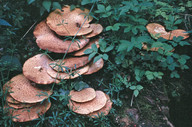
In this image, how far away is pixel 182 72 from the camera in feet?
10.9

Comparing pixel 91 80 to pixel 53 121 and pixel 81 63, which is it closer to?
pixel 81 63

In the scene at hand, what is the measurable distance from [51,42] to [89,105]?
159 centimetres

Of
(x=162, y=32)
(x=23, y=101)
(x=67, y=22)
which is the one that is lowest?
(x=23, y=101)

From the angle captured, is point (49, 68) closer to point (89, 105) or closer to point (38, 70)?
point (38, 70)

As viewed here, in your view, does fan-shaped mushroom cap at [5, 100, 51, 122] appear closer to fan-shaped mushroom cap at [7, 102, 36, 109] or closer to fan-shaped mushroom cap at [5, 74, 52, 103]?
fan-shaped mushroom cap at [7, 102, 36, 109]

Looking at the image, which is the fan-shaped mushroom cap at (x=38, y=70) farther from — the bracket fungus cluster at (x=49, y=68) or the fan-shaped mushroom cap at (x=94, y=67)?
the fan-shaped mushroom cap at (x=94, y=67)

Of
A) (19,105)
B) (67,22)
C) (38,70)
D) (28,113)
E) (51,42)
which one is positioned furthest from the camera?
(67,22)

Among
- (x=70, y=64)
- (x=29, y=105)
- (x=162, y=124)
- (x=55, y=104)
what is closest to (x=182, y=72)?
(x=162, y=124)

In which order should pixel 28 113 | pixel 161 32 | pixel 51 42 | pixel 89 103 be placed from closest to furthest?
pixel 28 113 < pixel 89 103 < pixel 51 42 < pixel 161 32

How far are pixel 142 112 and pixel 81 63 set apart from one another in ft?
5.14

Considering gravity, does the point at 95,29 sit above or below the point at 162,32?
above

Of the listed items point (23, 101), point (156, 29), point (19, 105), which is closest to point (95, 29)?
point (156, 29)

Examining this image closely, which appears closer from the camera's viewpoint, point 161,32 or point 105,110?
point 105,110

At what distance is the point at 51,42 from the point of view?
319 cm
